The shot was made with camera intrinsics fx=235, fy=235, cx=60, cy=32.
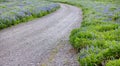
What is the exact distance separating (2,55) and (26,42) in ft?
9.52

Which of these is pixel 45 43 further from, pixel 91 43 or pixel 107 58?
pixel 107 58

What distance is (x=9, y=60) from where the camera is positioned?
11070mm

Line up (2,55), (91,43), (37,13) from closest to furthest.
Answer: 1. (91,43)
2. (2,55)
3. (37,13)

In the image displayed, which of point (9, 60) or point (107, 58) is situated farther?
point (9, 60)

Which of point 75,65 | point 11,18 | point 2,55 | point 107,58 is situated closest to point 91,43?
point 75,65

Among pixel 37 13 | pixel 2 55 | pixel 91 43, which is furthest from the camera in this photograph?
pixel 37 13

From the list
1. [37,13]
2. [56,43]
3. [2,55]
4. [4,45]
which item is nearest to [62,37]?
[56,43]

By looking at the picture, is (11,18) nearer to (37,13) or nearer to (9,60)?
(37,13)

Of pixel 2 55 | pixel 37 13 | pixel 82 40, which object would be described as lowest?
pixel 37 13

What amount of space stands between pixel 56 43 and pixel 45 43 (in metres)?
0.68

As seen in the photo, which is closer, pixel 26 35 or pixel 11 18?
pixel 26 35

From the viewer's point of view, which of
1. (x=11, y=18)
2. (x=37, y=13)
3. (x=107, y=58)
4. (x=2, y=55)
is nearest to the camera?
(x=107, y=58)

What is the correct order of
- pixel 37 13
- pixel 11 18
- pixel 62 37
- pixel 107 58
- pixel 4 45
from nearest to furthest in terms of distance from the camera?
pixel 107 58
pixel 4 45
pixel 62 37
pixel 11 18
pixel 37 13

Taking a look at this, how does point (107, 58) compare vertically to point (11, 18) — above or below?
above
